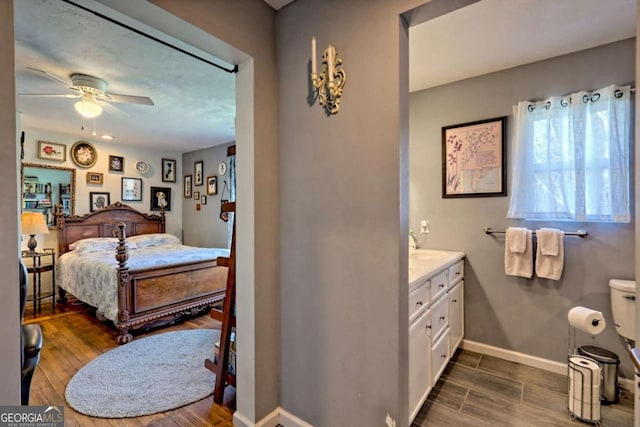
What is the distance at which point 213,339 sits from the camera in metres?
3.04

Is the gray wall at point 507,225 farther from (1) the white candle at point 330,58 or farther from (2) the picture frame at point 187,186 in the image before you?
(2) the picture frame at point 187,186

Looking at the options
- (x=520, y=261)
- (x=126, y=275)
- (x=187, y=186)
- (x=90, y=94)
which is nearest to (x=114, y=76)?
(x=90, y=94)

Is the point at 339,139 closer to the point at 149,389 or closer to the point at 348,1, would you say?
the point at 348,1

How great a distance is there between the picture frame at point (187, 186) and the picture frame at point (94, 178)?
1.40 m

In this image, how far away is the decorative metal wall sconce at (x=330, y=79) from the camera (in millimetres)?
1455

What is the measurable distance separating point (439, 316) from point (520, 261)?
943 millimetres

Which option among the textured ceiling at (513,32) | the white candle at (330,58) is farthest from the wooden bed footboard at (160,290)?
the textured ceiling at (513,32)

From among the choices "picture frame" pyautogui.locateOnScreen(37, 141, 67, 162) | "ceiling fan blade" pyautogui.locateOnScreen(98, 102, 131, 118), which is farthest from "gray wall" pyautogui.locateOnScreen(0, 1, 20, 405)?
"picture frame" pyautogui.locateOnScreen(37, 141, 67, 162)

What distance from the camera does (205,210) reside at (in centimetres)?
552

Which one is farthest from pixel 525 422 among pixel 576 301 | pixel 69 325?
pixel 69 325

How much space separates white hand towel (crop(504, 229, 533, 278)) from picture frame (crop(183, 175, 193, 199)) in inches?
213

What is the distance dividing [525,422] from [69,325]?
178 inches

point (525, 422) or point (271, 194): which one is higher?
point (271, 194)

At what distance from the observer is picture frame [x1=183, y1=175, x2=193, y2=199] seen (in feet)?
A: 19.0
